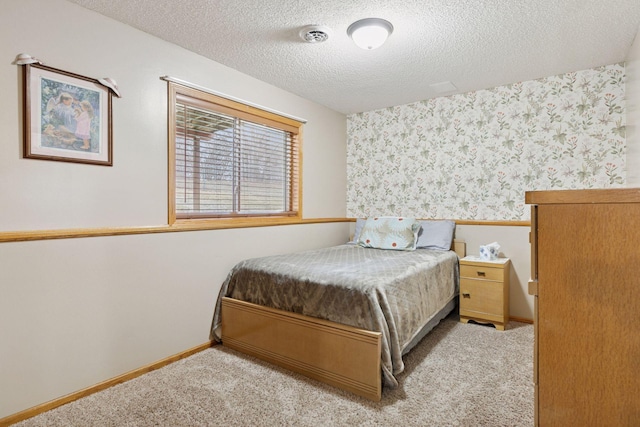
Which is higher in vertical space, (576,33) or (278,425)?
(576,33)

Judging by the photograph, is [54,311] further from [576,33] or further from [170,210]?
[576,33]

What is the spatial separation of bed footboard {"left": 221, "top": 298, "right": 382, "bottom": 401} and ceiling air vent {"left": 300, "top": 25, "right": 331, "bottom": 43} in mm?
1856

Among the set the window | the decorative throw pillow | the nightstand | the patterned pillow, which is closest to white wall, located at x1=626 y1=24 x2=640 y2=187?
the nightstand

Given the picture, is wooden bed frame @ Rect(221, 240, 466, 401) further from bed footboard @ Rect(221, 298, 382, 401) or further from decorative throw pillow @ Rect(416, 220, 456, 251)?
decorative throw pillow @ Rect(416, 220, 456, 251)

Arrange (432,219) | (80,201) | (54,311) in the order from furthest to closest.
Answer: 1. (432,219)
2. (80,201)
3. (54,311)

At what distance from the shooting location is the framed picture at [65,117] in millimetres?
1756

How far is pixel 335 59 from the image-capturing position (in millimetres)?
2646

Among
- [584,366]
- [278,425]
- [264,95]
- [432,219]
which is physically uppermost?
[264,95]

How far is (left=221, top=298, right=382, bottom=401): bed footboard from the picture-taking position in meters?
1.84

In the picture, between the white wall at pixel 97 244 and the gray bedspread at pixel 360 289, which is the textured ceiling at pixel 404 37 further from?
the gray bedspread at pixel 360 289

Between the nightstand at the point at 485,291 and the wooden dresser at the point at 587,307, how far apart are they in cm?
219

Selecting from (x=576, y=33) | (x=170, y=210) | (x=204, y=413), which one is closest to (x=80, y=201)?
(x=170, y=210)

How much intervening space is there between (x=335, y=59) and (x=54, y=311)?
2496 millimetres

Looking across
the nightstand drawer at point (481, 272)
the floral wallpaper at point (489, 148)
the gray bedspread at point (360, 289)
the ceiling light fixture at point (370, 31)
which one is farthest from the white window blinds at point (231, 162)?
the nightstand drawer at point (481, 272)
